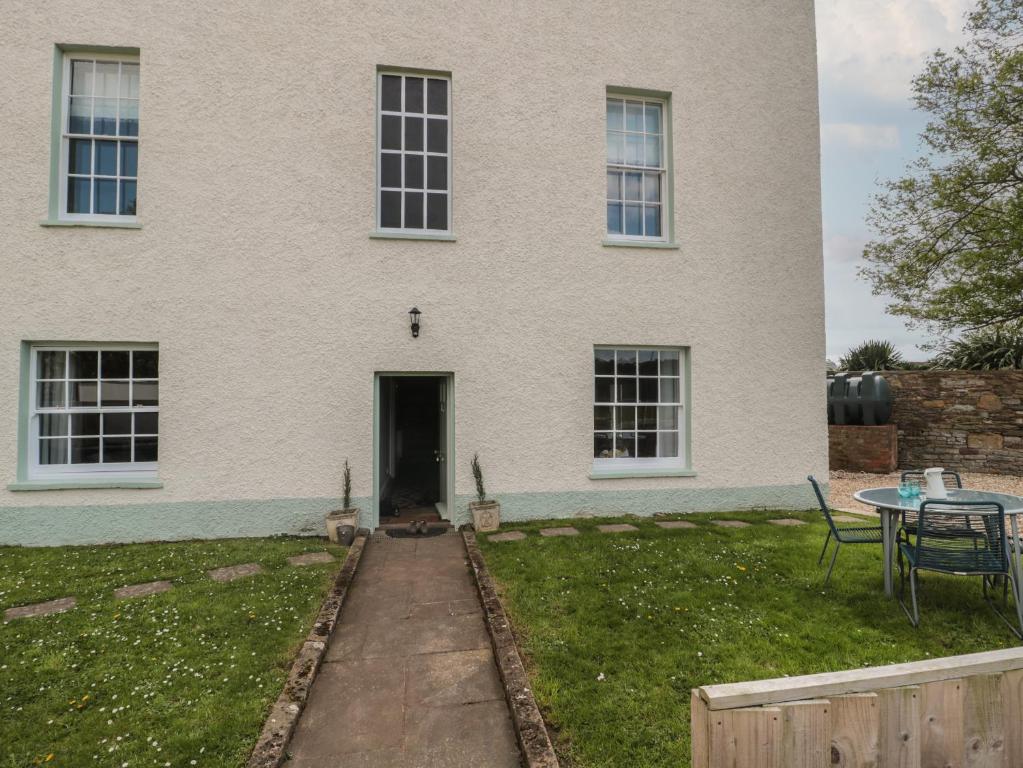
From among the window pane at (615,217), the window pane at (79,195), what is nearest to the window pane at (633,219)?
the window pane at (615,217)

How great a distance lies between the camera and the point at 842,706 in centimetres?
188

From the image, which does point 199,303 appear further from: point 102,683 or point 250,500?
point 102,683

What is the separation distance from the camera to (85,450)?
7176 millimetres

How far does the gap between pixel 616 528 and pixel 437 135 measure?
6478 millimetres

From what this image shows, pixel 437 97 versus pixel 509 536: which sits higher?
pixel 437 97

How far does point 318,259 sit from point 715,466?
692cm

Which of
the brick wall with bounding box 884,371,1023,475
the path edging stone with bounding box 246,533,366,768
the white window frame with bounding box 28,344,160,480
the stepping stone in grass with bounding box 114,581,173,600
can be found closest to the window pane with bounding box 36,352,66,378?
the white window frame with bounding box 28,344,160,480

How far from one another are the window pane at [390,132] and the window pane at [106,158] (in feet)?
12.2

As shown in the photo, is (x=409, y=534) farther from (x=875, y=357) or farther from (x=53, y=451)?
(x=875, y=357)

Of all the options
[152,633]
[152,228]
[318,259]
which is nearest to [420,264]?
[318,259]

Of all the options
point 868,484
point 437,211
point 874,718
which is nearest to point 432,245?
point 437,211

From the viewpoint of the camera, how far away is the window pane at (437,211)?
7898 millimetres

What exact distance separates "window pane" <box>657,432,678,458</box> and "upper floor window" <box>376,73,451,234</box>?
4.83 metres

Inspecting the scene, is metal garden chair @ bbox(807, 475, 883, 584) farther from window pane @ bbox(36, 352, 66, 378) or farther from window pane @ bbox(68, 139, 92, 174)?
window pane @ bbox(68, 139, 92, 174)
